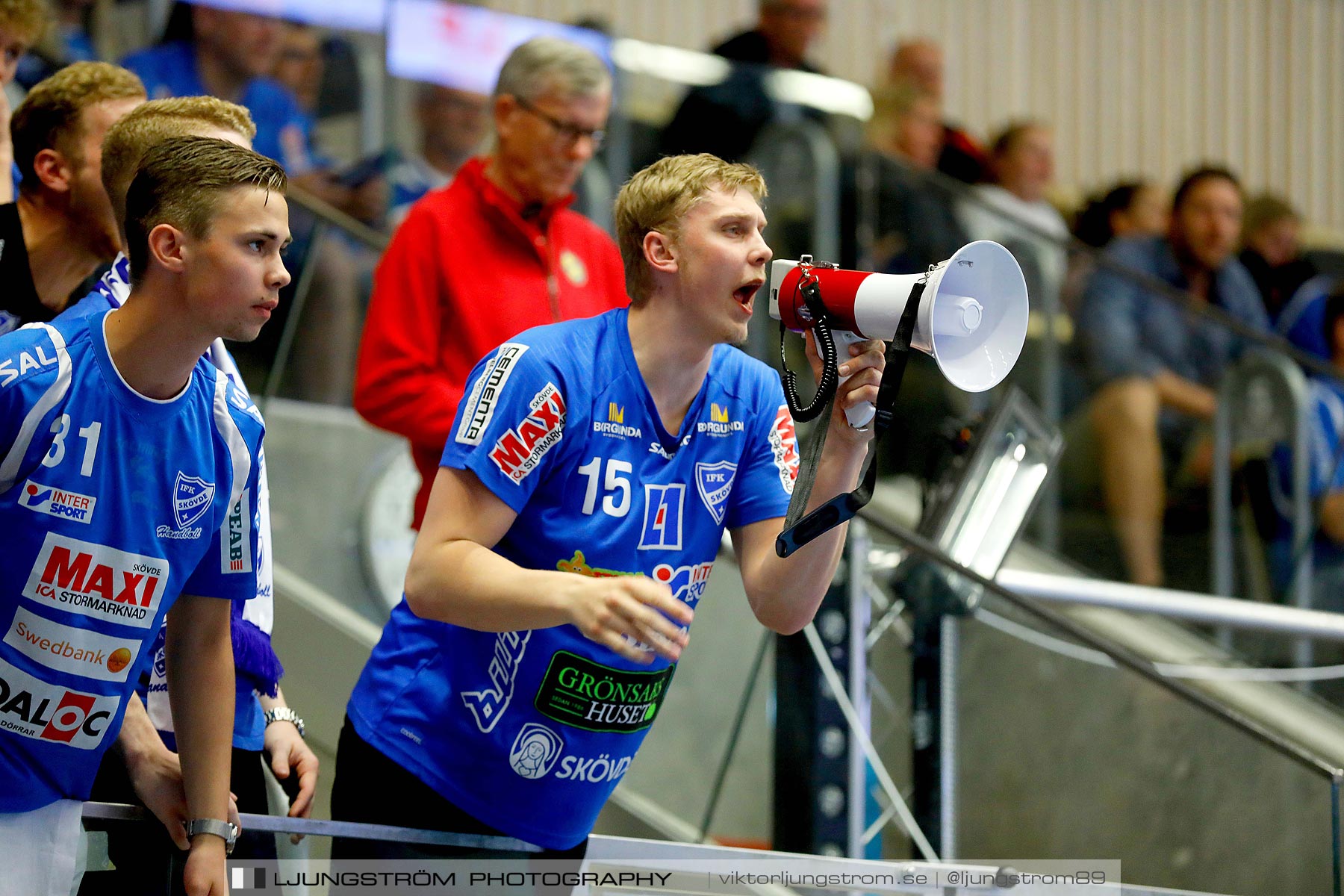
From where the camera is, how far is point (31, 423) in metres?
1.58

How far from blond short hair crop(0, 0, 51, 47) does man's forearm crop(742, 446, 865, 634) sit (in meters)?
1.37

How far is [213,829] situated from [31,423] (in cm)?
51

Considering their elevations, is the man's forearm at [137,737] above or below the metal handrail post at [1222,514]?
above

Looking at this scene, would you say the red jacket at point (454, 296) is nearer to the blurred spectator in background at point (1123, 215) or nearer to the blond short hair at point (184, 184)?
the blond short hair at point (184, 184)

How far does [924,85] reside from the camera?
5.26 metres

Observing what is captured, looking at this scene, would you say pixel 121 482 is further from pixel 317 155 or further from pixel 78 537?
pixel 317 155

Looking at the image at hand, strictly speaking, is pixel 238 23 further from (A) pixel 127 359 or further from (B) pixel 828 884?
(B) pixel 828 884

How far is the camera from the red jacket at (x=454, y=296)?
255 centimetres

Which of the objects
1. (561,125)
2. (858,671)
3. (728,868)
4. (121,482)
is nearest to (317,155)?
(561,125)

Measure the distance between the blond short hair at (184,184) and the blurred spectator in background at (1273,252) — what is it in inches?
185

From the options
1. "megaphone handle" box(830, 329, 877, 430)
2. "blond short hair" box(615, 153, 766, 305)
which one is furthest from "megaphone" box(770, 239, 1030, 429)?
"blond short hair" box(615, 153, 766, 305)

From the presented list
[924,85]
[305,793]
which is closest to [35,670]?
[305,793]

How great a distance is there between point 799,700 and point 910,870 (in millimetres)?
1006

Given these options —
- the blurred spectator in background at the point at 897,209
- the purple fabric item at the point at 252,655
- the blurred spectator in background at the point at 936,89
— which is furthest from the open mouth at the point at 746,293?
the blurred spectator in background at the point at 936,89
